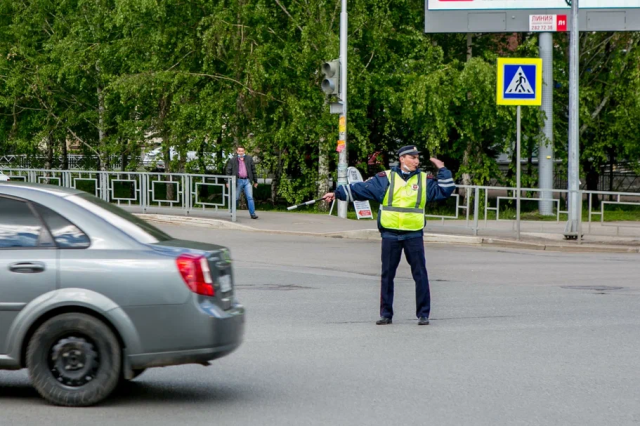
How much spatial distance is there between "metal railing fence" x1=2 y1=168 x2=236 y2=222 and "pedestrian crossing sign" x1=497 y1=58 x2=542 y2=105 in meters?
6.35

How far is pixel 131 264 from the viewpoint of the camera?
6809 millimetres

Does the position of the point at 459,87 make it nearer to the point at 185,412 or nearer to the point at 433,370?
the point at 433,370

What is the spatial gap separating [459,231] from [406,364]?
13.4m

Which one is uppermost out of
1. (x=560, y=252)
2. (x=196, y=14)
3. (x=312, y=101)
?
(x=196, y=14)

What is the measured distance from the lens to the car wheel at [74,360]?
6793 millimetres

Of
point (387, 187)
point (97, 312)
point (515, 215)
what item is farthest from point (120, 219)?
point (515, 215)

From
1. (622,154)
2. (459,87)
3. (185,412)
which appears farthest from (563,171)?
(185,412)

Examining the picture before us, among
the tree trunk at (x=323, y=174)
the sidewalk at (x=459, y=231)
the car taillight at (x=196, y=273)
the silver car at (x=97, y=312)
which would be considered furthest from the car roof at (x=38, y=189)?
the tree trunk at (x=323, y=174)

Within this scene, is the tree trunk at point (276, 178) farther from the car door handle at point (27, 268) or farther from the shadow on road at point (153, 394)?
the car door handle at point (27, 268)

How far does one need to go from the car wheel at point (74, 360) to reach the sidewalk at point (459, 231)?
14454 millimetres

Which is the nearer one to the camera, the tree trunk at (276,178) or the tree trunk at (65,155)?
the tree trunk at (276,178)

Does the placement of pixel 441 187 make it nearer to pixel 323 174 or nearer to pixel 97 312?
pixel 97 312

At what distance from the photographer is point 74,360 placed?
681 cm

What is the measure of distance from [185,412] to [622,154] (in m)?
25.4
